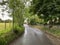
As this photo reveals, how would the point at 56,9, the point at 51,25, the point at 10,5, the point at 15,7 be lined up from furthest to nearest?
the point at 51,25, the point at 56,9, the point at 15,7, the point at 10,5

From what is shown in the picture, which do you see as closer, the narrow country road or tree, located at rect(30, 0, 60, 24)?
the narrow country road

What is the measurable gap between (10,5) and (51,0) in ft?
40.3

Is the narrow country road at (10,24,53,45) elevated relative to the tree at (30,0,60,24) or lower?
lower

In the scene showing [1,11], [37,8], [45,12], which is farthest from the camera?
[37,8]

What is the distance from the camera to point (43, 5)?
3481 cm

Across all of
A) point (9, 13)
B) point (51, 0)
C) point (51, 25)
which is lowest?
point (51, 25)

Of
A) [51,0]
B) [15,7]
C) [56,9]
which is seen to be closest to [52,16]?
[56,9]

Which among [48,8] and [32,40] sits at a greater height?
[48,8]

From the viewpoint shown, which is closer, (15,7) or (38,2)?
(15,7)

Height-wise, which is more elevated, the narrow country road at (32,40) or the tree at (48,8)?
the tree at (48,8)

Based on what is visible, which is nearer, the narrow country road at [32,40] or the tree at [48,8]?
the narrow country road at [32,40]

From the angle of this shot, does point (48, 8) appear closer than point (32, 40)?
No

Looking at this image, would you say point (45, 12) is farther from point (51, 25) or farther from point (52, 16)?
point (51, 25)

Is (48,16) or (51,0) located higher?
(51,0)
